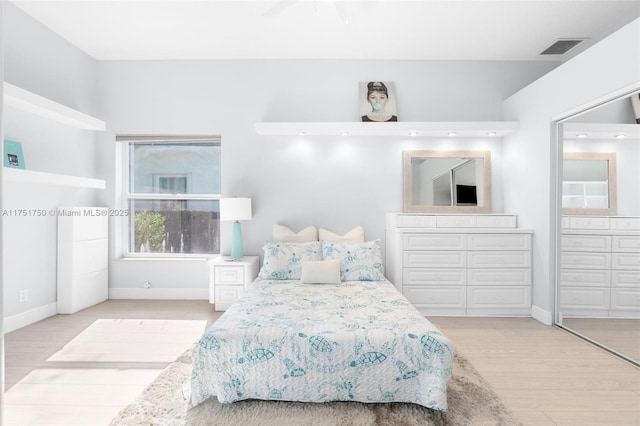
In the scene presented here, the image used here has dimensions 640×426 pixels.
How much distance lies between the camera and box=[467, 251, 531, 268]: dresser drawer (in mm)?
3914

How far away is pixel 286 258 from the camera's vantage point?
12.5 feet

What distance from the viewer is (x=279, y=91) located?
4.48 meters

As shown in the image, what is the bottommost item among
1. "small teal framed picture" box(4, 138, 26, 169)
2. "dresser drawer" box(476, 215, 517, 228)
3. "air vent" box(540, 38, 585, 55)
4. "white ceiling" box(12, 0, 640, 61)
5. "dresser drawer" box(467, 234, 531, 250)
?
"dresser drawer" box(467, 234, 531, 250)

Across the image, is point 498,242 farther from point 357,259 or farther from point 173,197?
point 173,197

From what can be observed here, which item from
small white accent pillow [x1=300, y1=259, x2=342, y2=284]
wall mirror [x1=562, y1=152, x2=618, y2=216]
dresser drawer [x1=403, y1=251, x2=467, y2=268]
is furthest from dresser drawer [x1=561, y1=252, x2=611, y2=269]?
small white accent pillow [x1=300, y1=259, x2=342, y2=284]

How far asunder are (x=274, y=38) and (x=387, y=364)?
3406 millimetres

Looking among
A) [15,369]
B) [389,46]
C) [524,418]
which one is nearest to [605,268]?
[524,418]

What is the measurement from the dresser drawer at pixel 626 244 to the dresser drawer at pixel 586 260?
0.11 meters

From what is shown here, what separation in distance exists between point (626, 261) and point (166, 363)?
3596mm

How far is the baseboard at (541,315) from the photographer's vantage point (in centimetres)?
364

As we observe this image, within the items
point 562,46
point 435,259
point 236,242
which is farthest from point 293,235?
point 562,46

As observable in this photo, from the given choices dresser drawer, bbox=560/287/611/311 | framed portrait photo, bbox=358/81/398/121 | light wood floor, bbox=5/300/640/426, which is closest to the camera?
light wood floor, bbox=5/300/640/426

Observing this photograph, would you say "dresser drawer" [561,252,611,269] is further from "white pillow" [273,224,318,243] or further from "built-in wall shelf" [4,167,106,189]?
"built-in wall shelf" [4,167,106,189]

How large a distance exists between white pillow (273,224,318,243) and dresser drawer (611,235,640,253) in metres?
2.80
